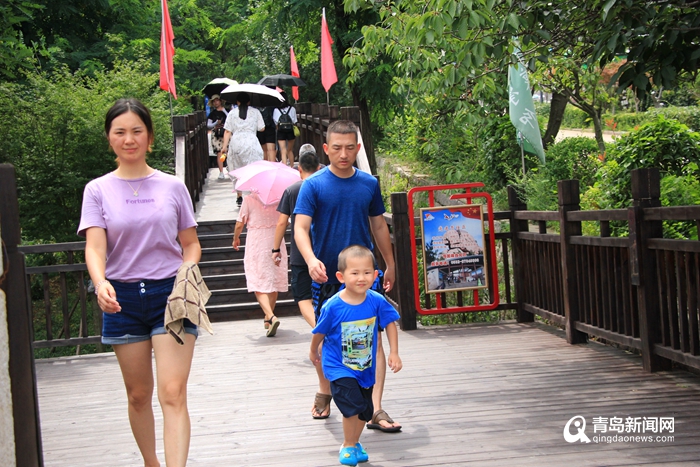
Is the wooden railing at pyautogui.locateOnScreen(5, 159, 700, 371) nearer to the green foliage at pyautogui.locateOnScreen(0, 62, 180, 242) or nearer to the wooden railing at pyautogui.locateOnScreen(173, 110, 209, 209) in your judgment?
the wooden railing at pyautogui.locateOnScreen(173, 110, 209, 209)

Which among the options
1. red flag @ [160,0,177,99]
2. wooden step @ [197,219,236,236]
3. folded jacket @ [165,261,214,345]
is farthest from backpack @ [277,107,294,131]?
folded jacket @ [165,261,214,345]

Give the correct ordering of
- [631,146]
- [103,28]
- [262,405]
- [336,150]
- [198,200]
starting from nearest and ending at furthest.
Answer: [336,150]
[262,405]
[631,146]
[198,200]
[103,28]

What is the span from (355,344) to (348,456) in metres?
0.64

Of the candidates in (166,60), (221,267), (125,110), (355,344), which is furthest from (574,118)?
(125,110)

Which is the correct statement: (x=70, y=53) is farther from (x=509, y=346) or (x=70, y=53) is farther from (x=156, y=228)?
→ (x=156, y=228)

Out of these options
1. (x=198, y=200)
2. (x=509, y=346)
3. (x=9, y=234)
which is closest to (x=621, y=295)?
(x=509, y=346)

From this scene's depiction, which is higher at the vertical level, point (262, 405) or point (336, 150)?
point (336, 150)

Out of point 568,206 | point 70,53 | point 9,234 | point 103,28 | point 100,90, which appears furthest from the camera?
point 103,28

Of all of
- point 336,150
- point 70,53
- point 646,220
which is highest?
point 70,53

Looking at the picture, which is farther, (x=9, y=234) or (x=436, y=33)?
(x=436, y=33)

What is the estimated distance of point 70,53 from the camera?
20703 mm

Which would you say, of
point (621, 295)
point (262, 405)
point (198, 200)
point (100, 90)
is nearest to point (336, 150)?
point (262, 405)

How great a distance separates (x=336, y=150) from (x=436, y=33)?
1.26 meters
